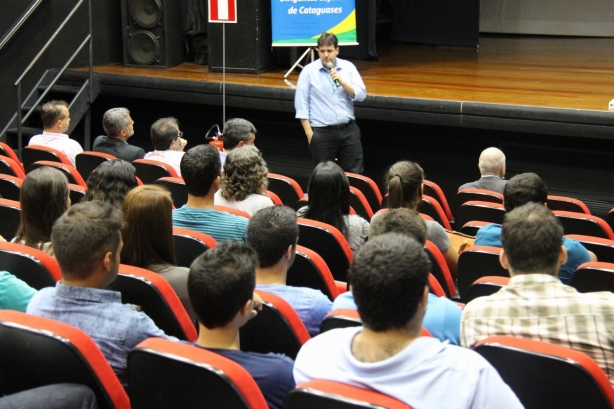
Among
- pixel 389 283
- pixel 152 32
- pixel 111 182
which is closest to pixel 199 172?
pixel 111 182

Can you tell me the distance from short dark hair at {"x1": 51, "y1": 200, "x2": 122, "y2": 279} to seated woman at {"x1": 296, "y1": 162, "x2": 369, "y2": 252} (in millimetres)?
1312

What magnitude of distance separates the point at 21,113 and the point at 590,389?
622 centimetres

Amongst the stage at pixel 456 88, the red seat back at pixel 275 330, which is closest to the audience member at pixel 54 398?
the red seat back at pixel 275 330

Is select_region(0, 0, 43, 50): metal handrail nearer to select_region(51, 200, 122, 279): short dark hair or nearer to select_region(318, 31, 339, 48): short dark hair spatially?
select_region(318, 31, 339, 48): short dark hair

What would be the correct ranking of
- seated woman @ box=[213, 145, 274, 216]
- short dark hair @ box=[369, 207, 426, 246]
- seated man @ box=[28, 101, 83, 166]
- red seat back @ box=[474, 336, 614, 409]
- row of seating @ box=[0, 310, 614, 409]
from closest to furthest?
1. row of seating @ box=[0, 310, 614, 409]
2. red seat back @ box=[474, 336, 614, 409]
3. short dark hair @ box=[369, 207, 426, 246]
4. seated woman @ box=[213, 145, 274, 216]
5. seated man @ box=[28, 101, 83, 166]

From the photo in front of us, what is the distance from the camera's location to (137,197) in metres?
2.66

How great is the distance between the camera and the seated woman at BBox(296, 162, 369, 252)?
340 cm

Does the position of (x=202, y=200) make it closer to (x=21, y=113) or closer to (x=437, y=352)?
(x=437, y=352)

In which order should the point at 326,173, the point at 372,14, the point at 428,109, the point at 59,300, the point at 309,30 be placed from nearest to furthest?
the point at 59,300, the point at 326,173, the point at 428,109, the point at 309,30, the point at 372,14

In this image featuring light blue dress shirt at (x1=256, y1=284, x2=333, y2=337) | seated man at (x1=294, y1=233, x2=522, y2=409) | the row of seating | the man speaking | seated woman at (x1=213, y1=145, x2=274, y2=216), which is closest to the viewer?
seated man at (x1=294, y1=233, x2=522, y2=409)

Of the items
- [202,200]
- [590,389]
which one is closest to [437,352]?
[590,389]

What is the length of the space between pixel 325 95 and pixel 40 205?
3.20m

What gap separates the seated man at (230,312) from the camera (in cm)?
191

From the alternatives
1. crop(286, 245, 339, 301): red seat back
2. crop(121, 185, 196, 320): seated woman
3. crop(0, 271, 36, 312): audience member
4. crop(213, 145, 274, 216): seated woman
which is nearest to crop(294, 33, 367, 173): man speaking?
crop(213, 145, 274, 216): seated woman
